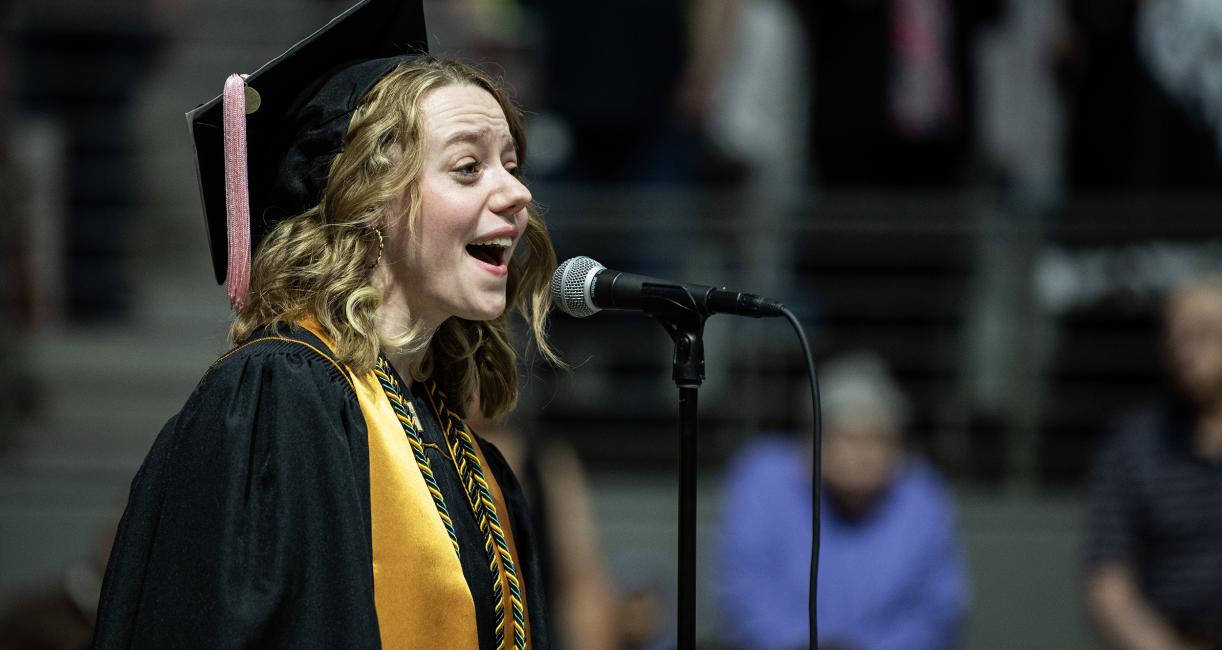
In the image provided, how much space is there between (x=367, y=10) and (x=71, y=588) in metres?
2.07

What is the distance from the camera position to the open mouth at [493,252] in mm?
2631

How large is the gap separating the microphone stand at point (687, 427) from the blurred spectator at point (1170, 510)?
10.2ft

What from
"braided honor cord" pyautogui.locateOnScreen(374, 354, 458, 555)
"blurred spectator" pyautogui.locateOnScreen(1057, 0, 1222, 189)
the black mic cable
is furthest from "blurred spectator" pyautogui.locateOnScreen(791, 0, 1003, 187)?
"braided honor cord" pyautogui.locateOnScreen(374, 354, 458, 555)

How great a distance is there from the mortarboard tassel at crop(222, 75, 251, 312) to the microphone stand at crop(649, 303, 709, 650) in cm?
63

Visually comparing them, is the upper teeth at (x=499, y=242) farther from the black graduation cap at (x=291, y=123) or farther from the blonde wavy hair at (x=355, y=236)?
the black graduation cap at (x=291, y=123)

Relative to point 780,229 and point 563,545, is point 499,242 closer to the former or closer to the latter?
point 563,545

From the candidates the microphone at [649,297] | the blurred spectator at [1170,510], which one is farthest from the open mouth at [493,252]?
the blurred spectator at [1170,510]

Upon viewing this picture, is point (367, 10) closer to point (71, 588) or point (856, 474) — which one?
point (71, 588)

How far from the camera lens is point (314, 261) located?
2514 millimetres

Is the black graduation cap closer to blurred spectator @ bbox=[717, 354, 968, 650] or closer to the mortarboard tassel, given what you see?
the mortarboard tassel

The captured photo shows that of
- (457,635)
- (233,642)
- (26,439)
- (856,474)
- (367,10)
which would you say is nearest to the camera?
(233,642)

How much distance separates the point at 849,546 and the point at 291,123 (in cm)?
362

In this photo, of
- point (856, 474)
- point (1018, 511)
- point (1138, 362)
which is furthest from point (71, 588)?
point (1138, 362)

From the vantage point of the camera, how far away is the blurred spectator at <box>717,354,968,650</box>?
18.7 feet
